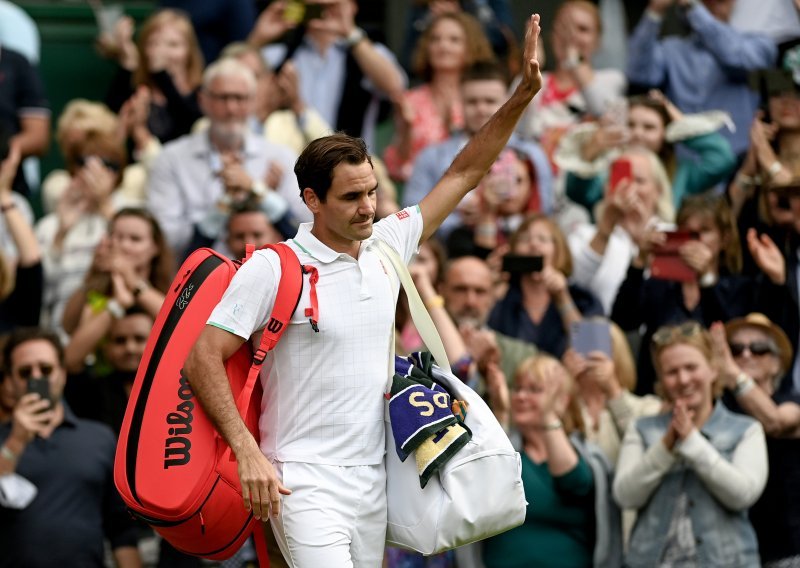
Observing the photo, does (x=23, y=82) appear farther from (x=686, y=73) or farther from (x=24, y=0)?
(x=686, y=73)

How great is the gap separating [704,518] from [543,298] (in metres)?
1.95

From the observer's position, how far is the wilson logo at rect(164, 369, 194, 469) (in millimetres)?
5738

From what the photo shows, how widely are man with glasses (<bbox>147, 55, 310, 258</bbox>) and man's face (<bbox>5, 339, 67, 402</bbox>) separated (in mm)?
1834

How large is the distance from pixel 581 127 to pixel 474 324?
7.43 ft

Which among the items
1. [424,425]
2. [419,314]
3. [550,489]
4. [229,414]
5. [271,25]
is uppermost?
[271,25]

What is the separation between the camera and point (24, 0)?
1388 centimetres

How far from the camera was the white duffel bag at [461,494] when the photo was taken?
584cm

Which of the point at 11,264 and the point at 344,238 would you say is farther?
the point at 11,264

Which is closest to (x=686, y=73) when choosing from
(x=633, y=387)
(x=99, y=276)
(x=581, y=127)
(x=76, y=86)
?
(x=581, y=127)


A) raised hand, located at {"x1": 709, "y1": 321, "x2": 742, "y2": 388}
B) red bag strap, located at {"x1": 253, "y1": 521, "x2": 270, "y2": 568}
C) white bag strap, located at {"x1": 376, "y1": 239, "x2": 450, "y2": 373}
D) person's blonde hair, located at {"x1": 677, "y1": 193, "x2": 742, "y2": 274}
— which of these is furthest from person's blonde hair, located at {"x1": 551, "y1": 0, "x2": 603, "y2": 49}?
red bag strap, located at {"x1": 253, "y1": 521, "x2": 270, "y2": 568}

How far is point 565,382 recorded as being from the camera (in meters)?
8.24

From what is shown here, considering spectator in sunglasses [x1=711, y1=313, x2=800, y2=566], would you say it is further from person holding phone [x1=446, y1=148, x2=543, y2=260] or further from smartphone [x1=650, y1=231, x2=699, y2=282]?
person holding phone [x1=446, y1=148, x2=543, y2=260]

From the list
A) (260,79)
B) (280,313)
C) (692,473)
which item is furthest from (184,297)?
(260,79)

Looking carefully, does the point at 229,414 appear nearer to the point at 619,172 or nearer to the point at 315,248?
the point at 315,248
